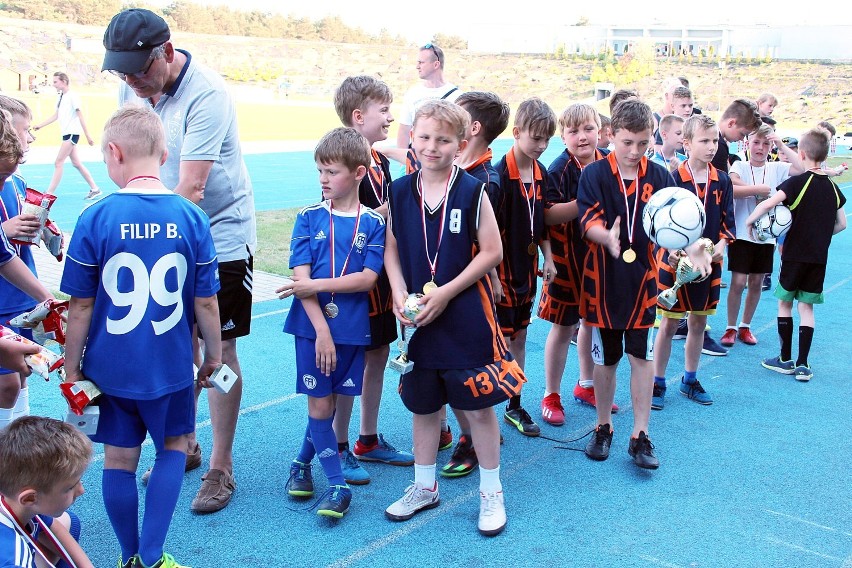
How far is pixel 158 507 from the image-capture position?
2904 millimetres


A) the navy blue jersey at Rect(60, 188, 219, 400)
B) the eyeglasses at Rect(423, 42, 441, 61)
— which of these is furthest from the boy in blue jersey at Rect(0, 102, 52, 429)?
the eyeglasses at Rect(423, 42, 441, 61)

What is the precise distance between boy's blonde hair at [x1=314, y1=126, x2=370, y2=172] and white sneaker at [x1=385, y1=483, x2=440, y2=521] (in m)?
1.55

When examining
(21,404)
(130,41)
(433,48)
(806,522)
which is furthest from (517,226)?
(433,48)

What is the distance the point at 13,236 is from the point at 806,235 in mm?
5384

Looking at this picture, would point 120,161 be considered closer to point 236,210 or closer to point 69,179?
point 236,210

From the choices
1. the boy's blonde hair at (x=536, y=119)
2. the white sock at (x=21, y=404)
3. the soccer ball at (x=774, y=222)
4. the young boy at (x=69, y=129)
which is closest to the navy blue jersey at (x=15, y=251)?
the white sock at (x=21, y=404)

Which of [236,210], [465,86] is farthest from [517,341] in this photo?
[465,86]

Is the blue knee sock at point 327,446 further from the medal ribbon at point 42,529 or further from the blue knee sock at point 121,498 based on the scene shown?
the medal ribbon at point 42,529

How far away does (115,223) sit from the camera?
8.79 ft

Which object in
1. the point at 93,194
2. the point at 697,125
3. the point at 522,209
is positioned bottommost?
the point at 93,194

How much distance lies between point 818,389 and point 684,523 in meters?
2.67

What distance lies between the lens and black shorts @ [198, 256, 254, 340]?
358cm

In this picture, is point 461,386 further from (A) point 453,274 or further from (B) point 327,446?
(B) point 327,446

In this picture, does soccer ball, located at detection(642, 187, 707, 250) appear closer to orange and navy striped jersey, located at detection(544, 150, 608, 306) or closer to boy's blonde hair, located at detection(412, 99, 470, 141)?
orange and navy striped jersey, located at detection(544, 150, 608, 306)
